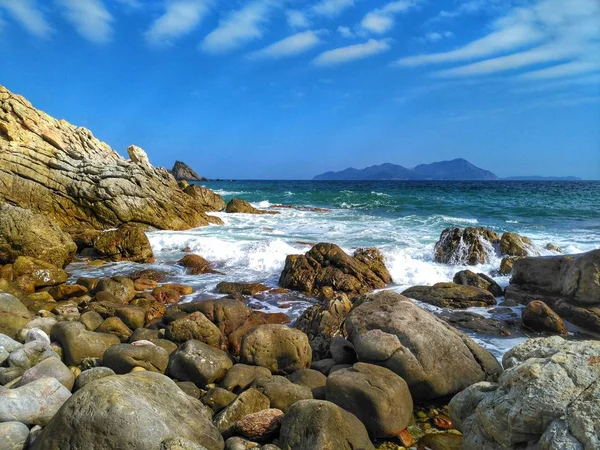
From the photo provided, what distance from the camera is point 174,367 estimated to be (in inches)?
230

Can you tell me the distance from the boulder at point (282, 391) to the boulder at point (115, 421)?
1.16m

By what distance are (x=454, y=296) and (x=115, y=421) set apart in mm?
8426

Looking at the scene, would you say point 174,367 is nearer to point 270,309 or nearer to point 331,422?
point 331,422

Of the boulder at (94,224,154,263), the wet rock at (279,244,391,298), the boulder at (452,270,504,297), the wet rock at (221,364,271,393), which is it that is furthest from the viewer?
the boulder at (94,224,154,263)

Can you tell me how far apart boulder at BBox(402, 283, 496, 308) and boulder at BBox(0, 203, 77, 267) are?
992 centimetres

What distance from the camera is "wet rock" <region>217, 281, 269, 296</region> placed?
1101 centimetres

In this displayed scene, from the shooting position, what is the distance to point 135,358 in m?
5.74

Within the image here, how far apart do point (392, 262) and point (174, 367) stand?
8.53m

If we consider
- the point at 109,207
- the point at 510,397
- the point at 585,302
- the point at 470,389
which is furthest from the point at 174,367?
the point at 109,207

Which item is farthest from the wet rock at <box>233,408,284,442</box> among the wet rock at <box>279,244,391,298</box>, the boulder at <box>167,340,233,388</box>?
the wet rock at <box>279,244,391,298</box>

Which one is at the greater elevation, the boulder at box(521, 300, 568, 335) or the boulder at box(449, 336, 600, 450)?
the boulder at box(449, 336, 600, 450)

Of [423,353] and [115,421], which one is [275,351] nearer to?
[423,353]

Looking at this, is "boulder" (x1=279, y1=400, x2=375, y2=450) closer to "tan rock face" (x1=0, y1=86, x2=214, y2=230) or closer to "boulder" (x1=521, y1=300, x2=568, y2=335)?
"boulder" (x1=521, y1=300, x2=568, y2=335)

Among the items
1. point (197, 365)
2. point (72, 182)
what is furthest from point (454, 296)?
point (72, 182)
